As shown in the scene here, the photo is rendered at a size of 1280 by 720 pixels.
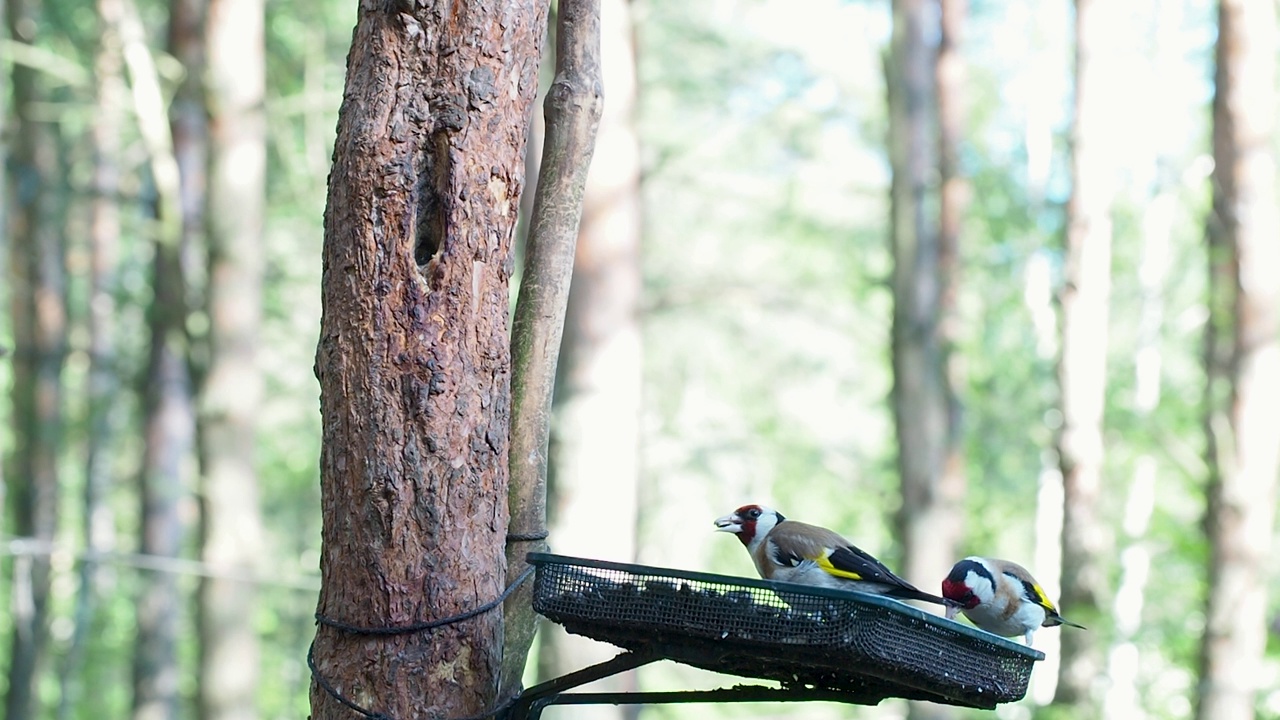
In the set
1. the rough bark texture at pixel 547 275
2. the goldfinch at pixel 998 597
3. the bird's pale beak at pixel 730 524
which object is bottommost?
the goldfinch at pixel 998 597

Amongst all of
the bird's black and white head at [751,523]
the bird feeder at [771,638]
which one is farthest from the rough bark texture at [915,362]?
the bird feeder at [771,638]

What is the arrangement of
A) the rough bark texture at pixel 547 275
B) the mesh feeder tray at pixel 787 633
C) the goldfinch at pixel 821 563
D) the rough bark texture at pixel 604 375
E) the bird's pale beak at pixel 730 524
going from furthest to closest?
the rough bark texture at pixel 604 375
the bird's pale beak at pixel 730 524
the rough bark texture at pixel 547 275
the goldfinch at pixel 821 563
the mesh feeder tray at pixel 787 633

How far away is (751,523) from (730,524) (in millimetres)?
74

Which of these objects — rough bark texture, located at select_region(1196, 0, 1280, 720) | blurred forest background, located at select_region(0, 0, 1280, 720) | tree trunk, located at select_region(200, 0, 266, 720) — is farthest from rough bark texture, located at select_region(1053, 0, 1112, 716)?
tree trunk, located at select_region(200, 0, 266, 720)

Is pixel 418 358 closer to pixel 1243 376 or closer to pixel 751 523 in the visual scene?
pixel 751 523

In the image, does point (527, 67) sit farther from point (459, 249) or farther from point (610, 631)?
point (610, 631)

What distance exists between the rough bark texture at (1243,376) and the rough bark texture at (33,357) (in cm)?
1165

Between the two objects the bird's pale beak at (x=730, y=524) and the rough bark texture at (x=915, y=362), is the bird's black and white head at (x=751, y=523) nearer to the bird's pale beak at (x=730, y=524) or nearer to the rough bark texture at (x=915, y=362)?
the bird's pale beak at (x=730, y=524)

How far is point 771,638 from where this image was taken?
2.86m

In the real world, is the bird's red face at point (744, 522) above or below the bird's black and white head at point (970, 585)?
above

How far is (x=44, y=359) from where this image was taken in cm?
1697

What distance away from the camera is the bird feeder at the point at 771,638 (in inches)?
111

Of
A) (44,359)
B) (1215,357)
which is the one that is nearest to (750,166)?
(44,359)

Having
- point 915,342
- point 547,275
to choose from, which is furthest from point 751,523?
point 915,342
